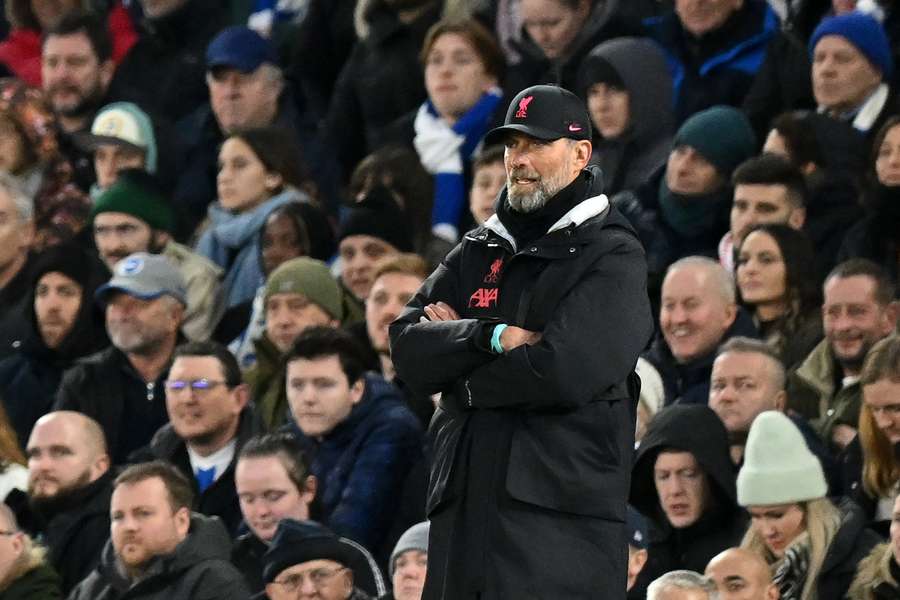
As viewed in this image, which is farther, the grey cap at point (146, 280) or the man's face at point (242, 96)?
the man's face at point (242, 96)

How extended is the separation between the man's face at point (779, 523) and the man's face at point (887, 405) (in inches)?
16.9

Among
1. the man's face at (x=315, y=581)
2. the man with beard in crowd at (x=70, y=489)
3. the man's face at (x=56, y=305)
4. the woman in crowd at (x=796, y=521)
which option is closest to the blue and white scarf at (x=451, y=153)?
the man's face at (x=56, y=305)

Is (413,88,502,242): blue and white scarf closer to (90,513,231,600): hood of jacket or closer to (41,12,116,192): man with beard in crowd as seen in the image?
(41,12,116,192): man with beard in crowd

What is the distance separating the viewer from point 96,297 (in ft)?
38.4

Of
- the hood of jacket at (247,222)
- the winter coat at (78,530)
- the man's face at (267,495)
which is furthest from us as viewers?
the hood of jacket at (247,222)

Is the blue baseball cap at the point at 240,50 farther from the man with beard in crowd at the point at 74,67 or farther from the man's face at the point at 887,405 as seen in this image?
the man's face at the point at 887,405

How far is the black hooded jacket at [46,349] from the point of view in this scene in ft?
38.8

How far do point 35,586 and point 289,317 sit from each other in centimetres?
194

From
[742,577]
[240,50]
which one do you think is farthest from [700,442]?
[240,50]

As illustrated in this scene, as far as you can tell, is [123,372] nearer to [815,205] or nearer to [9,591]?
[9,591]

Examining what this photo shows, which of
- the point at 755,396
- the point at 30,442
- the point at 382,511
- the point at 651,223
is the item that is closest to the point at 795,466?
the point at 755,396

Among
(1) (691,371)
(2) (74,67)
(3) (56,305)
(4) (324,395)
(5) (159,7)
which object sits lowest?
(4) (324,395)

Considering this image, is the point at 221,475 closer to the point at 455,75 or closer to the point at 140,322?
the point at 140,322

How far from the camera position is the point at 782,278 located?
10.2 meters
